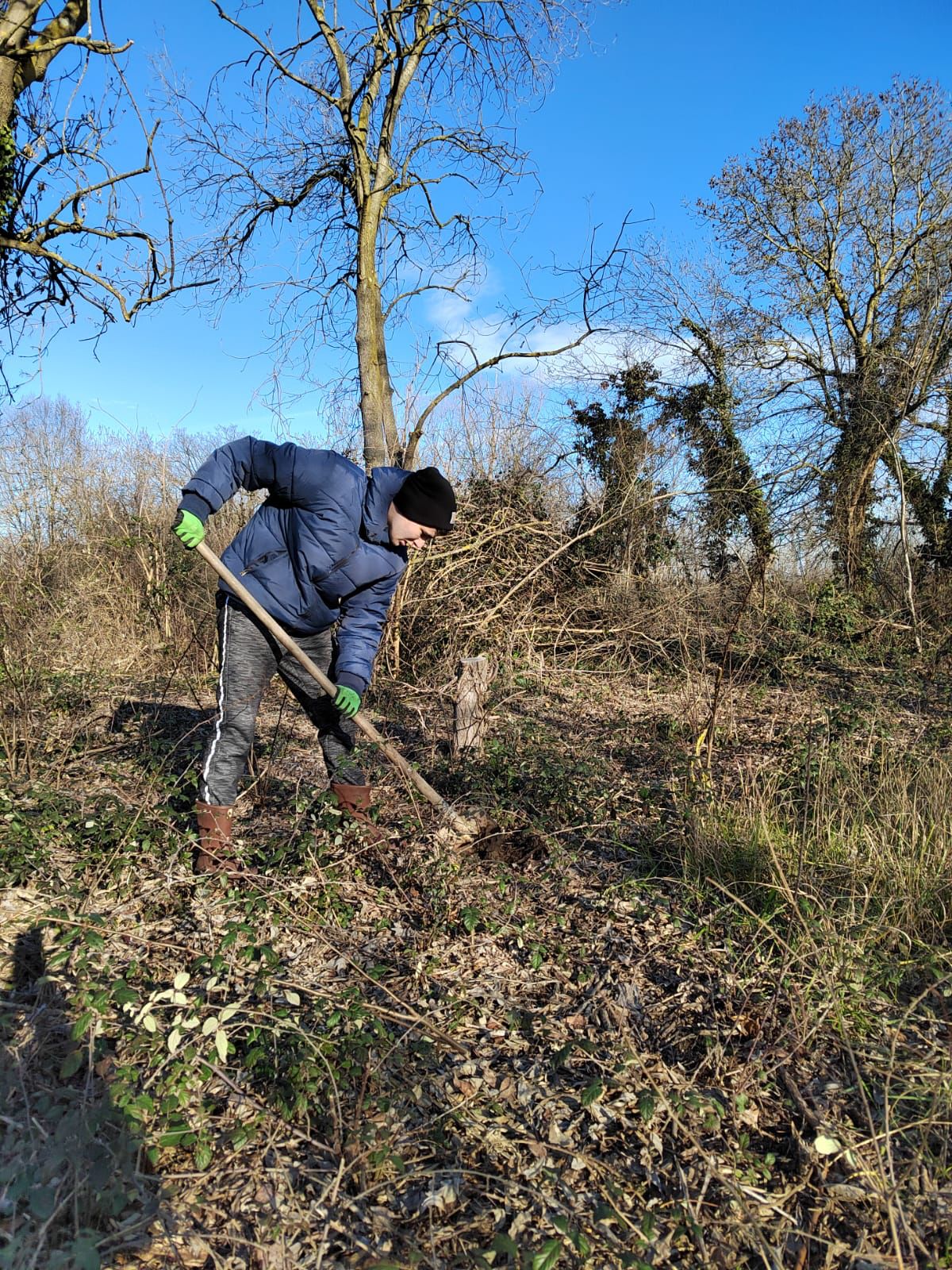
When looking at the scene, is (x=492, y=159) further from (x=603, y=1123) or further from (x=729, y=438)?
(x=603, y=1123)

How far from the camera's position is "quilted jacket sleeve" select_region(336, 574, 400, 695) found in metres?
3.74

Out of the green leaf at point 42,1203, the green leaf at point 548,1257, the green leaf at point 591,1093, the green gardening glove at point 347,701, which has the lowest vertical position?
the green leaf at point 548,1257

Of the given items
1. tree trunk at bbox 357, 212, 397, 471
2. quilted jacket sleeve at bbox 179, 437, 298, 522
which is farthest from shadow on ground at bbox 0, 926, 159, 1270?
tree trunk at bbox 357, 212, 397, 471

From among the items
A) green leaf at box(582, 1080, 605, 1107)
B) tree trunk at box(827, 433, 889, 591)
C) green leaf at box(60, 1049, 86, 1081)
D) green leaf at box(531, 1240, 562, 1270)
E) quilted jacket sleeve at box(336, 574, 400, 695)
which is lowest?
green leaf at box(531, 1240, 562, 1270)

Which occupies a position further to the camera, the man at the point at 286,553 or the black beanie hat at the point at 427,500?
the black beanie hat at the point at 427,500

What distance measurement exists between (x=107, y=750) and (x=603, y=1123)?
3.60 m

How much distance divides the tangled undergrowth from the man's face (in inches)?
48.5

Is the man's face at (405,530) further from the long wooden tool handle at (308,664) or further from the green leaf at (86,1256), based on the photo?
the green leaf at (86,1256)

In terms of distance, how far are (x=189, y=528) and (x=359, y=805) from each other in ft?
4.84

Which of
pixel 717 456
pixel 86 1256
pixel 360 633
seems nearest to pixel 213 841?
pixel 360 633

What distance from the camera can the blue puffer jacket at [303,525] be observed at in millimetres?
3424

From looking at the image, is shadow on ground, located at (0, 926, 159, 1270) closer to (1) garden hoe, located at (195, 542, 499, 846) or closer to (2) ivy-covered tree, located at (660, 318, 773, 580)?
(1) garden hoe, located at (195, 542, 499, 846)

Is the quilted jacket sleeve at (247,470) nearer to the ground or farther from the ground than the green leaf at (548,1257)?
farther from the ground

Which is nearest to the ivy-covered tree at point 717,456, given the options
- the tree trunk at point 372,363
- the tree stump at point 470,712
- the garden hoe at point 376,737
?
the tree trunk at point 372,363
